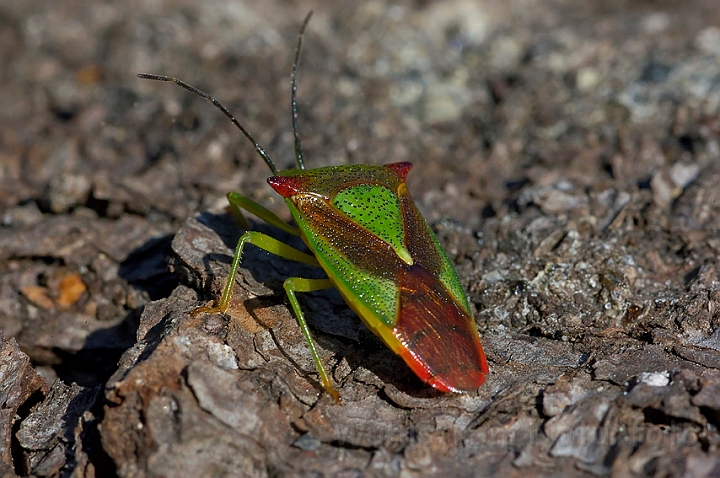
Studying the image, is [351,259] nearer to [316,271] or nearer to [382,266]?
[382,266]

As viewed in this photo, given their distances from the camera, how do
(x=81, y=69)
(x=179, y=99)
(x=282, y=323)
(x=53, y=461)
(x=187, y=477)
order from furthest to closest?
(x=81, y=69) → (x=179, y=99) → (x=282, y=323) → (x=53, y=461) → (x=187, y=477)

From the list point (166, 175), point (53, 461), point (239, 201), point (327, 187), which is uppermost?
point (327, 187)

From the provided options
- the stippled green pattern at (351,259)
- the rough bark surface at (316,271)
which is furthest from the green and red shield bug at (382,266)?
the rough bark surface at (316,271)

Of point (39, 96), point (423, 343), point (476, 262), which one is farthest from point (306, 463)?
point (39, 96)

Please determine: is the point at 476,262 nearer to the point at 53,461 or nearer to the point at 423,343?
the point at 423,343

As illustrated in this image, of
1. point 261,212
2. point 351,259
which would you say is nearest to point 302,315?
point 351,259

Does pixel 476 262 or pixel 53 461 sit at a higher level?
pixel 476 262
